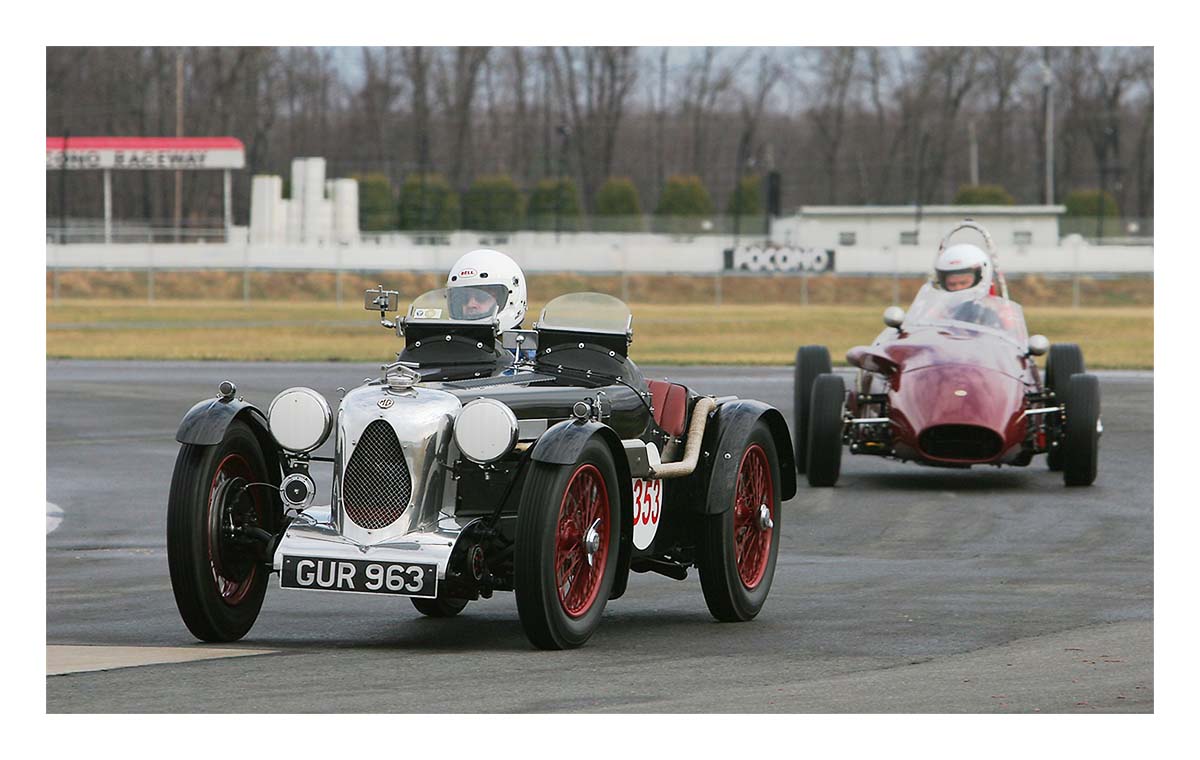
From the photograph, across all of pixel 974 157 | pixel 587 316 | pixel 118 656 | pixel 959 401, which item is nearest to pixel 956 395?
pixel 959 401

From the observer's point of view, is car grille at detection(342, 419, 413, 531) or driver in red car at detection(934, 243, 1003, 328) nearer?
car grille at detection(342, 419, 413, 531)

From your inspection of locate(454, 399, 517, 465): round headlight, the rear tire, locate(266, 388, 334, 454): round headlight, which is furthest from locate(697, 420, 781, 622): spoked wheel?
the rear tire

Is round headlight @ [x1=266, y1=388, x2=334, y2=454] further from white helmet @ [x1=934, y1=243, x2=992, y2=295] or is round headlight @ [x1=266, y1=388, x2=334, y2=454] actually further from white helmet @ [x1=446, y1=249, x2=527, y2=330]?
white helmet @ [x1=934, y1=243, x2=992, y2=295]

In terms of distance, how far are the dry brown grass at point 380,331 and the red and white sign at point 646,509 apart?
82.6ft

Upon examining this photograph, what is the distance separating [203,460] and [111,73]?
86898mm

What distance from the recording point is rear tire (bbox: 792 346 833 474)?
57.6ft

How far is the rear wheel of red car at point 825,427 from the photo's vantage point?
16328mm

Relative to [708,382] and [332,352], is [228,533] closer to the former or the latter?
[708,382]

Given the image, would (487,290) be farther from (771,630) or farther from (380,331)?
(380,331)

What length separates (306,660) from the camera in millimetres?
8133

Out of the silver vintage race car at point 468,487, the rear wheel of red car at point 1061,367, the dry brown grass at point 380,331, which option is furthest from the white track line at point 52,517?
the dry brown grass at point 380,331

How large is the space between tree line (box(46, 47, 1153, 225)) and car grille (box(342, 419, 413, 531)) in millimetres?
83404

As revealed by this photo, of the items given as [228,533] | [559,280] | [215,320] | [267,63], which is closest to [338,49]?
[267,63]

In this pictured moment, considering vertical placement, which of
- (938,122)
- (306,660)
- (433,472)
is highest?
(938,122)
